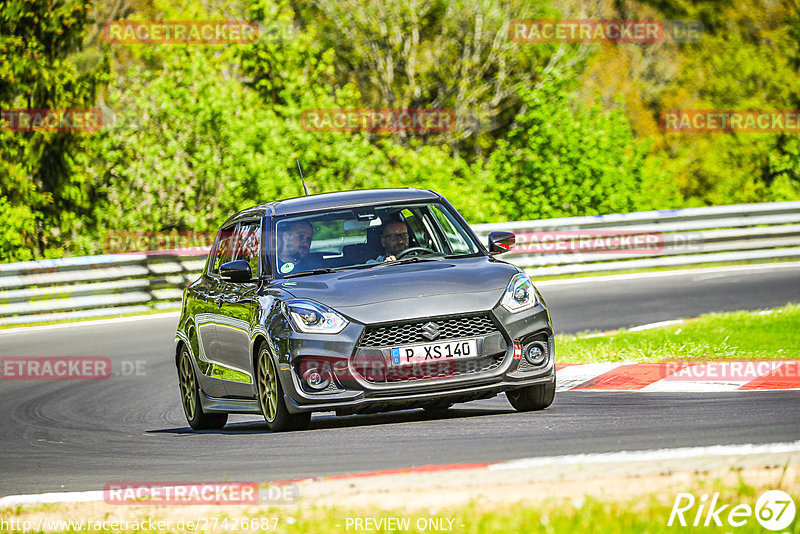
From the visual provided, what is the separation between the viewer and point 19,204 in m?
26.1

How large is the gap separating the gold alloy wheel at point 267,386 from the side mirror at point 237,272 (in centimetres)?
59

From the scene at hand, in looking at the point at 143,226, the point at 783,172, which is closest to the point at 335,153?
the point at 143,226

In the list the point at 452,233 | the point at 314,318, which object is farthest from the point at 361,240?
the point at 314,318

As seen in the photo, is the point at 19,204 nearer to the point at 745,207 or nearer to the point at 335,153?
the point at 335,153

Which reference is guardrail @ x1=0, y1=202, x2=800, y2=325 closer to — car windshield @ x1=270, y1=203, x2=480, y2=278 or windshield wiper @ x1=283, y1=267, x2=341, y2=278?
car windshield @ x1=270, y1=203, x2=480, y2=278

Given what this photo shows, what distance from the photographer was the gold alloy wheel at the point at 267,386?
8.61 m

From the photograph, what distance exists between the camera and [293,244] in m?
9.37

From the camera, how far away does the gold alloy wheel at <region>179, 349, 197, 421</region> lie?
10497mm

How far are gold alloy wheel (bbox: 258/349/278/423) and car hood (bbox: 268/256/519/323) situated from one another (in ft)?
1.62

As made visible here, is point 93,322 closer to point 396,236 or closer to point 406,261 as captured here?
point 396,236

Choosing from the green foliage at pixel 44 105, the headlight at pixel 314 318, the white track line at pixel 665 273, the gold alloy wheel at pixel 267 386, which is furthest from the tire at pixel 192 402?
the green foliage at pixel 44 105

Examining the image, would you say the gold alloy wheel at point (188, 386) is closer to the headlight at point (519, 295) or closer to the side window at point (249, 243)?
the side window at point (249, 243)

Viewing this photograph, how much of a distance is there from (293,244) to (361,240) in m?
0.48

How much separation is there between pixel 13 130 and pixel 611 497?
75.2ft
